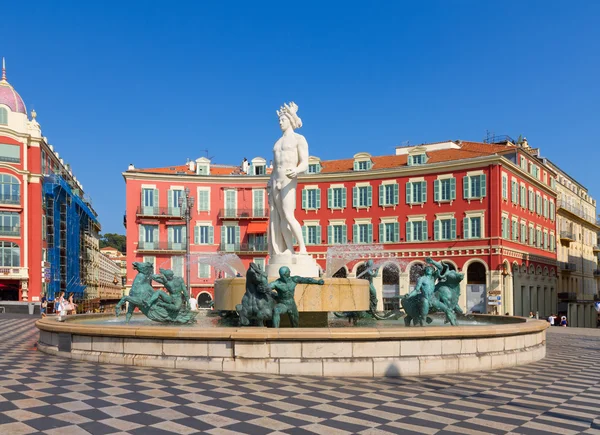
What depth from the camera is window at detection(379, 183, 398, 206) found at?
47094 mm

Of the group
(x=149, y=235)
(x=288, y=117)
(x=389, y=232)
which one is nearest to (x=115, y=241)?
(x=149, y=235)

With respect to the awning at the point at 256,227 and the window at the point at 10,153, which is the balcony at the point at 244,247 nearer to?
the awning at the point at 256,227

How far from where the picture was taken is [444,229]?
44969 millimetres

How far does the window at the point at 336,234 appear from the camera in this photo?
48594 mm

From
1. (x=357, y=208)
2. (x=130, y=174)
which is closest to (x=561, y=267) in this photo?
(x=357, y=208)

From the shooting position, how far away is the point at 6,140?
45062mm

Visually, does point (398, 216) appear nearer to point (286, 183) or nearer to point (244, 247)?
point (244, 247)

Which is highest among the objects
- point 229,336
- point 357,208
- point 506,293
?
point 357,208

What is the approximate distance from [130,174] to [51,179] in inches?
254

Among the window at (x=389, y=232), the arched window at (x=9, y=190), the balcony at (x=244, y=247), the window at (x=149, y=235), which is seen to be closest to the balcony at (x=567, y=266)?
the window at (x=389, y=232)

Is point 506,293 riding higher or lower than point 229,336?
lower

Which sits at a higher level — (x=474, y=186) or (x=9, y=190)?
(x=9, y=190)

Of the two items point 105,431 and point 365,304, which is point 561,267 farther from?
point 105,431

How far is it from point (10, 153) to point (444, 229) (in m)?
34.7
